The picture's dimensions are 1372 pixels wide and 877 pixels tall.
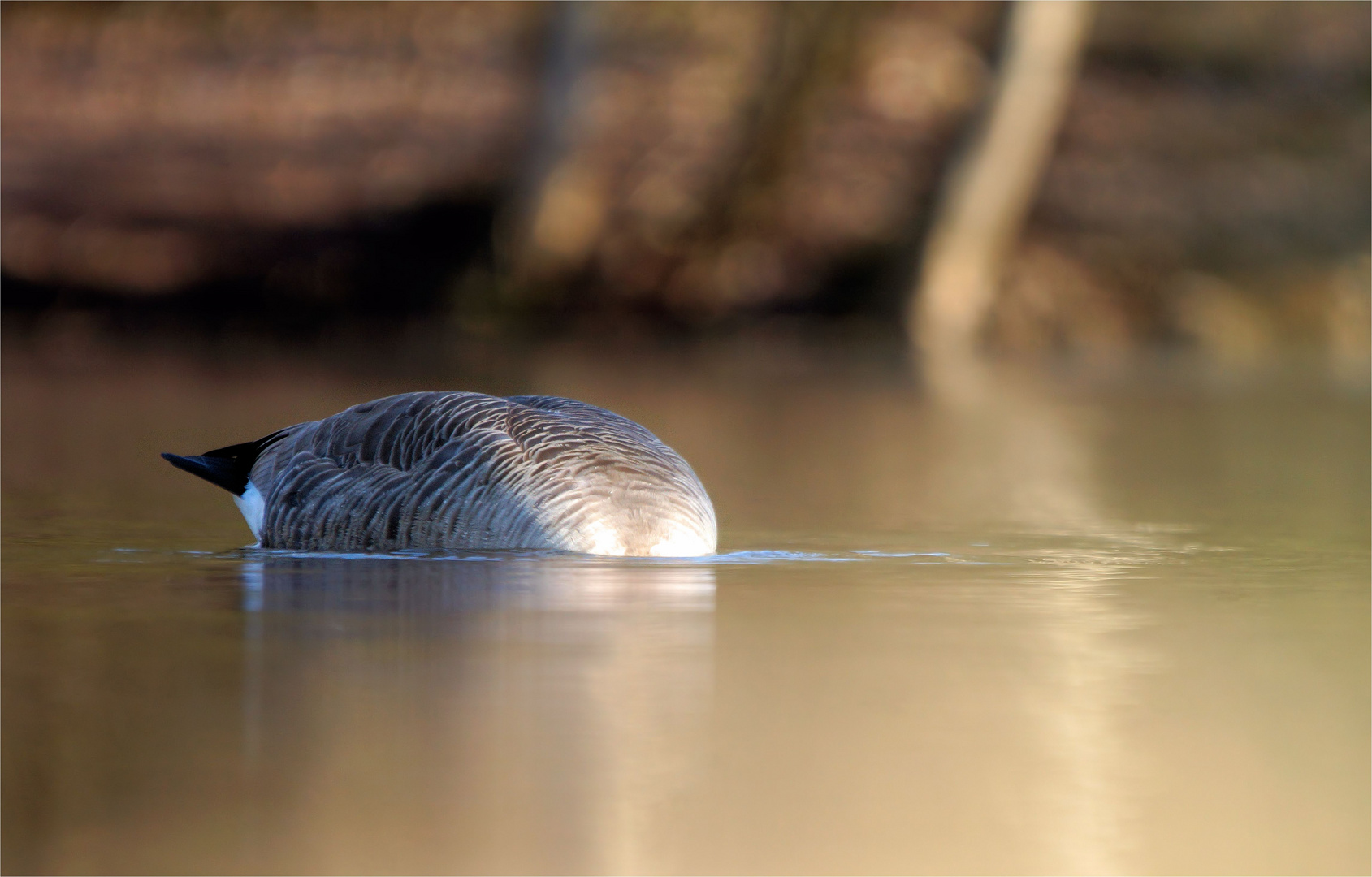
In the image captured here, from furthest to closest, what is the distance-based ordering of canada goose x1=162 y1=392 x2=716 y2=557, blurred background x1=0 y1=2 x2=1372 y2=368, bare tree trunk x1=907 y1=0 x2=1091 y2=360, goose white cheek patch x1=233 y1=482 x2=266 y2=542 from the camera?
blurred background x1=0 y1=2 x2=1372 y2=368
bare tree trunk x1=907 y1=0 x2=1091 y2=360
goose white cheek patch x1=233 y1=482 x2=266 y2=542
canada goose x1=162 y1=392 x2=716 y2=557

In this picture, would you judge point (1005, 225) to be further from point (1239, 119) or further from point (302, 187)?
point (302, 187)

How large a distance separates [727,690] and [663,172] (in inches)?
875

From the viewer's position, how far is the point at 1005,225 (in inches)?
993

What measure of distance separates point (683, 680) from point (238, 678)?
4.25 feet

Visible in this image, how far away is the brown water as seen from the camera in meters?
4.71

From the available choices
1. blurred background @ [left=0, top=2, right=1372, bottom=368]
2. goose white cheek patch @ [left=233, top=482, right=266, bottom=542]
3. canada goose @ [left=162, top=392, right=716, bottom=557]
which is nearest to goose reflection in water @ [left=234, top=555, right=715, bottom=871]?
canada goose @ [left=162, top=392, right=716, bottom=557]

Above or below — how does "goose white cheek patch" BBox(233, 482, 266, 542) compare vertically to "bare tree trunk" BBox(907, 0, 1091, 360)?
below

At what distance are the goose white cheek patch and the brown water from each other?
13cm

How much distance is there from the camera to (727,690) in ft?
19.8

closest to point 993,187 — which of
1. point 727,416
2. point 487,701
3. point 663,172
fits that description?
point 663,172

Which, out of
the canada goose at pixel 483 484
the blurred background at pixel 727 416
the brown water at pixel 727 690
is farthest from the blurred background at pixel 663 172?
the canada goose at pixel 483 484

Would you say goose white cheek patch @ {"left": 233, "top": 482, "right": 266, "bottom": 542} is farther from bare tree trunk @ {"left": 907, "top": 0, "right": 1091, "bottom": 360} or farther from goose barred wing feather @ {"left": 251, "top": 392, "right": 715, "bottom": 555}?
bare tree trunk @ {"left": 907, "top": 0, "right": 1091, "bottom": 360}

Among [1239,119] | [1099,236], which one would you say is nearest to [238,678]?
[1099,236]

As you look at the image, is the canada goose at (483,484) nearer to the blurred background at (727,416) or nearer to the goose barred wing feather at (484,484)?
the goose barred wing feather at (484,484)
